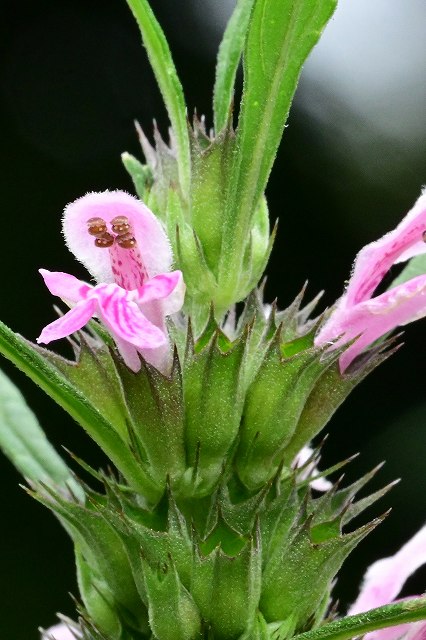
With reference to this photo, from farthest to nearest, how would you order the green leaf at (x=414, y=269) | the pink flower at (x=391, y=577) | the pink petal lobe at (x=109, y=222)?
the green leaf at (x=414, y=269), the pink flower at (x=391, y=577), the pink petal lobe at (x=109, y=222)

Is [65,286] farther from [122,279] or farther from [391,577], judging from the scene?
[391,577]

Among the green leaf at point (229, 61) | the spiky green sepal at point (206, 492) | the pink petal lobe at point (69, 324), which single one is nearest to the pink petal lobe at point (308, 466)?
the spiky green sepal at point (206, 492)

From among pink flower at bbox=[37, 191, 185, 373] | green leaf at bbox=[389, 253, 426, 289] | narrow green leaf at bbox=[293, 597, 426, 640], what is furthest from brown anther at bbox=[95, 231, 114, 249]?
narrow green leaf at bbox=[293, 597, 426, 640]

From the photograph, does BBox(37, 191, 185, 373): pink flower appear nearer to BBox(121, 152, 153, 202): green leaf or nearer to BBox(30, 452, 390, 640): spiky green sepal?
BBox(121, 152, 153, 202): green leaf

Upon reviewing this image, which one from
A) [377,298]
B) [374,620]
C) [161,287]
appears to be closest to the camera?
[374,620]

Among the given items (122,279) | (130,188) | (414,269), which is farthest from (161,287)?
(130,188)

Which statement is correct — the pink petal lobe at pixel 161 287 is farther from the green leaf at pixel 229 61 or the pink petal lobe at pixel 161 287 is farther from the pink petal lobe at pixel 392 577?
the pink petal lobe at pixel 392 577

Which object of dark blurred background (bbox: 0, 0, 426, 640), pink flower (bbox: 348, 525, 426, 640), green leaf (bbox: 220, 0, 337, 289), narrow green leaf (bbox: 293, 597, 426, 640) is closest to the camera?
narrow green leaf (bbox: 293, 597, 426, 640)
